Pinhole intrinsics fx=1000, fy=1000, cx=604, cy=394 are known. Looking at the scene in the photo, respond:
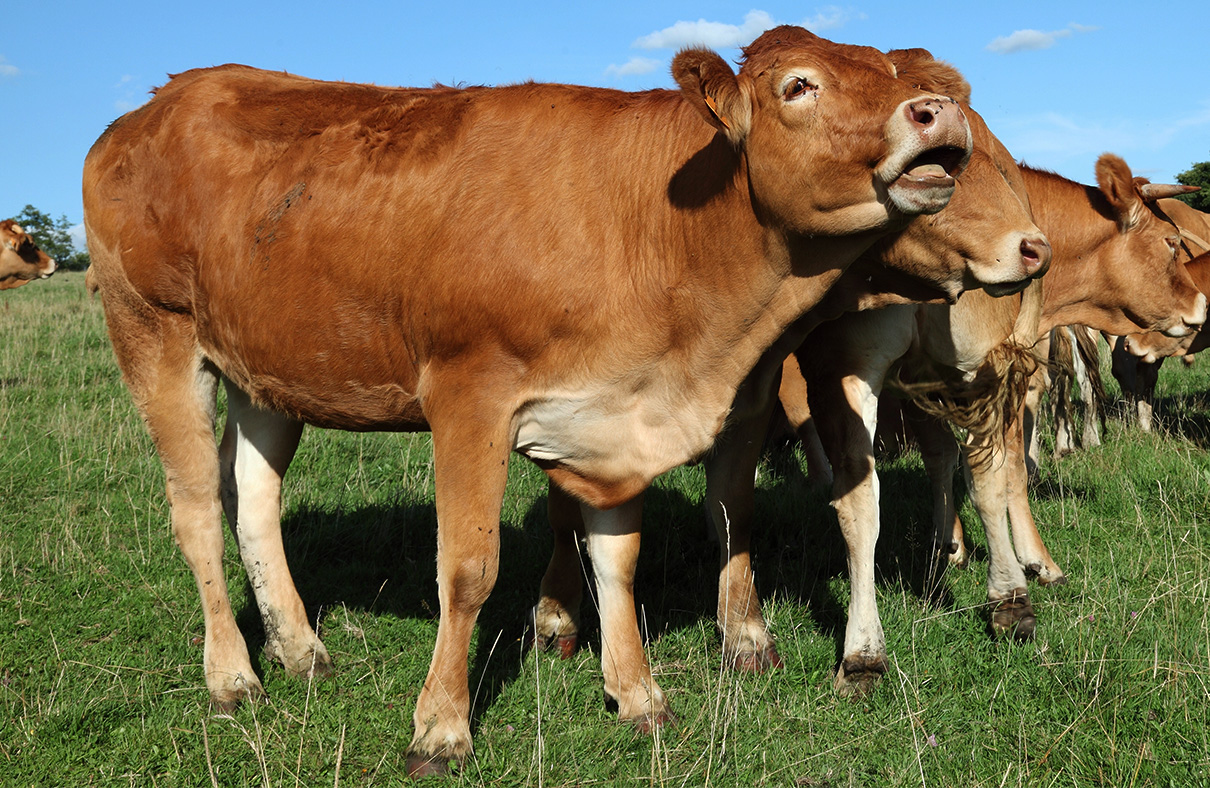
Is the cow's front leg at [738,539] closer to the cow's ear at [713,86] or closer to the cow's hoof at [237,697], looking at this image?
the cow's ear at [713,86]

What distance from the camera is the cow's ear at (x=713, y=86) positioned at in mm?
3166

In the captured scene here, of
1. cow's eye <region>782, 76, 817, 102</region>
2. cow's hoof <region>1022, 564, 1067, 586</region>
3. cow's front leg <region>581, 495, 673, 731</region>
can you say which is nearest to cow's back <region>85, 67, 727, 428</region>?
cow's eye <region>782, 76, 817, 102</region>

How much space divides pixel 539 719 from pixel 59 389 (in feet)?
27.6

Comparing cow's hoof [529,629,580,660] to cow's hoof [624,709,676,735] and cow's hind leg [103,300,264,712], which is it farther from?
cow's hind leg [103,300,264,712]

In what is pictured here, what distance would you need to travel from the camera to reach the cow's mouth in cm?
303

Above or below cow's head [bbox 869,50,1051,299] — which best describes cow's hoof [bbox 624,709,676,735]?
below

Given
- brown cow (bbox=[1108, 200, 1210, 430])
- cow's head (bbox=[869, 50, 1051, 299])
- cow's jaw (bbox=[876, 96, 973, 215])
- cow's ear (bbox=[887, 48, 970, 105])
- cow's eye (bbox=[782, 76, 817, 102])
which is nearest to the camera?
cow's jaw (bbox=[876, 96, 973, 215])

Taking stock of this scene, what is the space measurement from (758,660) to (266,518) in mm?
2538

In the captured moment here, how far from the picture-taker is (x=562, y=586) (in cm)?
507

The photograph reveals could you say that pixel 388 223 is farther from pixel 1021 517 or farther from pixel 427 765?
pixel 1021 517

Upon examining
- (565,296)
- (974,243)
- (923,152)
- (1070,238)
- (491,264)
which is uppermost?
(1070,238)

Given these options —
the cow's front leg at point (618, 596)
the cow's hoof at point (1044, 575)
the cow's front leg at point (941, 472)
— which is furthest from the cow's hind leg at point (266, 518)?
the cow's hoof at point (1044, 575)

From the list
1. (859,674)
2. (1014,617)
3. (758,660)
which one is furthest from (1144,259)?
(758,660)

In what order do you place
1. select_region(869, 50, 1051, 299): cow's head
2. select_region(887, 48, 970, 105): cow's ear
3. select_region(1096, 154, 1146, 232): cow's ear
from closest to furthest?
select_region(869, 50, 1051, 299): cow's head < select_region(887, 48, 970, 105): cow's ear < select_region(1096, 154, 1146, 232): cow's ear
